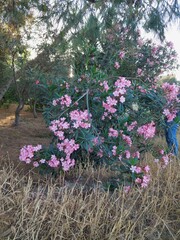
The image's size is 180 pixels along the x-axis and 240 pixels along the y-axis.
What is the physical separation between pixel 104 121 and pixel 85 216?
1253 mm

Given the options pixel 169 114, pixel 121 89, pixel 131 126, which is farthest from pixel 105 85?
pixel 169 114

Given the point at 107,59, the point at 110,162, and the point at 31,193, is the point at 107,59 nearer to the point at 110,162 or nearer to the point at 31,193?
the point at 110,162

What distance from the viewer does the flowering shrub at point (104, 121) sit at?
279cm

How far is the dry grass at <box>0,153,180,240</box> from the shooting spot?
212 centimetres

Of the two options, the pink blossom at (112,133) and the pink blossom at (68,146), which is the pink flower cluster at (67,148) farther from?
the pink blossom at (112,133)

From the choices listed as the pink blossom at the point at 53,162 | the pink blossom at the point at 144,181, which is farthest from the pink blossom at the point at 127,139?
the pink blossom at the point at 53,162

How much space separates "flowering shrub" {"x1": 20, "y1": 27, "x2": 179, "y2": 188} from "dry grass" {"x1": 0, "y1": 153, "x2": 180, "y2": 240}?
0.25 meters

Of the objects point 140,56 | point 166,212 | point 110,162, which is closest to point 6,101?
point 140,56

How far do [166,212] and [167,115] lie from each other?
3.31 ft

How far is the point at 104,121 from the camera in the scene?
323 centimetres

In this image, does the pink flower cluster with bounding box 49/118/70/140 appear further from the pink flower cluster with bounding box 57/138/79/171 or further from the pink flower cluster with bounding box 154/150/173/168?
the pink flower cluster with bounding box 154/150/173/168

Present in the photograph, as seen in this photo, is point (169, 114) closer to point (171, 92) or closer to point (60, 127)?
point (171, 92)

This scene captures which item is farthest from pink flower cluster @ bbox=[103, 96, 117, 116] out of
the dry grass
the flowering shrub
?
the dry grass

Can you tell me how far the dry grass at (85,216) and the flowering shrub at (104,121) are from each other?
0.25 meters
